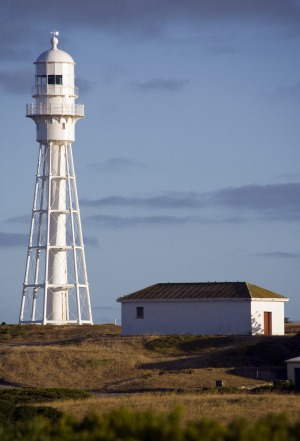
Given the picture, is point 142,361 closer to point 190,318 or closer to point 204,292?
point 190,318

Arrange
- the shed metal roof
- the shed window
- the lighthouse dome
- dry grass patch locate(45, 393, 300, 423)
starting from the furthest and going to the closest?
the lighthouse dome → the shed window → the shed metal roof → dry grass patch locate(45, 393, 300, 423)

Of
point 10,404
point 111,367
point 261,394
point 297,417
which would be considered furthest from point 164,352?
point 297,417

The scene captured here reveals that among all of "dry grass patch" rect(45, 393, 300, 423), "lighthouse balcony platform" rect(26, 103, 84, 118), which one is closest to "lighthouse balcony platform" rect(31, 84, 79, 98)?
"lighthouse balcony platform" rect(26, 103, 84, 118)

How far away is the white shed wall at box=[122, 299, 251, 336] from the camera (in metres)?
61.5

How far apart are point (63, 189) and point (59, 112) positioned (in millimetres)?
5151

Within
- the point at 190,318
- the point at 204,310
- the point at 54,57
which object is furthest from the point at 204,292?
the point at 54,57

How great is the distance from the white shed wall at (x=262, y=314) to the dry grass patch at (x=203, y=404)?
57.4 ft

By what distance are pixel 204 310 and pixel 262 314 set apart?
3.01 meters

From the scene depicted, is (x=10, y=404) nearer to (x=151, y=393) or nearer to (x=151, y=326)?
(x=151, y=393)

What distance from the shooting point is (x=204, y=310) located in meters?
62.5

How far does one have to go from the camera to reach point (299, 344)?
56.2m

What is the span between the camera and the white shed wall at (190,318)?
2422 inches

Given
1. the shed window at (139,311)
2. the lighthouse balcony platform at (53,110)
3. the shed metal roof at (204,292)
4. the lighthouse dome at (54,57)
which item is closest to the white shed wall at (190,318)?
the shed window at (139,311)

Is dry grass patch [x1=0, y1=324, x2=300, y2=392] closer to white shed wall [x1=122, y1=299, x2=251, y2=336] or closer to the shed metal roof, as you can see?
white shed wall [x1=122, y1=299, x2=251, y2=336]
